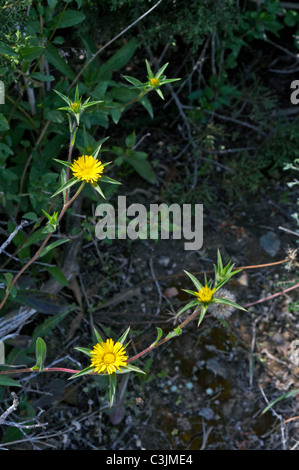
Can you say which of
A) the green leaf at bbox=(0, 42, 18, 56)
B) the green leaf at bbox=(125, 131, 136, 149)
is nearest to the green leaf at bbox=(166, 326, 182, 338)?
the green leaf at bbox=(0, 42, 18, 56)

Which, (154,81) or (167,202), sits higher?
(167,202)

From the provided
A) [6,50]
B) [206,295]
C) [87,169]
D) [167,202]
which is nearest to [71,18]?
[6,50]

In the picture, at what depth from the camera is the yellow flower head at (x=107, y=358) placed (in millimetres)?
1579

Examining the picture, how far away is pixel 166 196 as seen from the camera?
2.88m

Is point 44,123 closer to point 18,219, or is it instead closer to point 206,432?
point 18,219

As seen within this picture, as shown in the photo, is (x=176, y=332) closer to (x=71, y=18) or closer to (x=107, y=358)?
(x=107, y=358)

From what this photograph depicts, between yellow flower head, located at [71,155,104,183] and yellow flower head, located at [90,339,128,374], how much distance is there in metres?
0.50

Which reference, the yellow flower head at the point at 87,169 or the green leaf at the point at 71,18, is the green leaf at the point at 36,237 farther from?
the green leaf at the point at 71,18

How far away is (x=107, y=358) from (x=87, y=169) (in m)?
0.57

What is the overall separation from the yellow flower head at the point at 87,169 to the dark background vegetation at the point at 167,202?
0.52m

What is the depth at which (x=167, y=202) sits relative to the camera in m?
2.88

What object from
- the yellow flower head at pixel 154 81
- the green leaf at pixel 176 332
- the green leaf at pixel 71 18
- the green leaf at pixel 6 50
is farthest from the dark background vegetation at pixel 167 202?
the green leaf at pixel 176 332

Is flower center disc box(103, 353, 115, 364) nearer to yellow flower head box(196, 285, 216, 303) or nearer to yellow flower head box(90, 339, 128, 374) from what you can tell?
yellow flower head box(90, 339, 128, 374)

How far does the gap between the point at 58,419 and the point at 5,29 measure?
1680 millimetres
